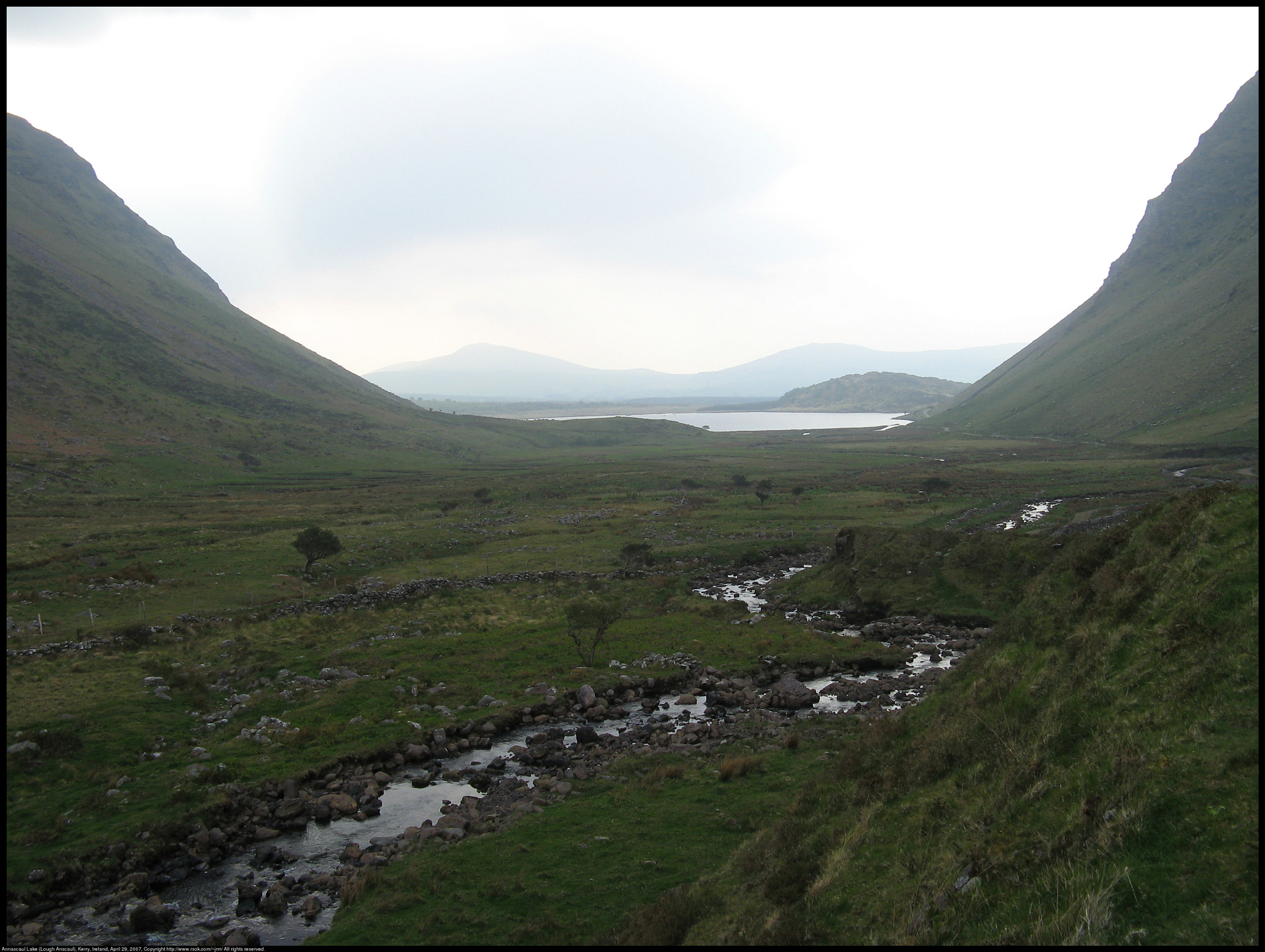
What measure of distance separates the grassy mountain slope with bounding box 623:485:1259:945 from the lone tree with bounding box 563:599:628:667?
1930cm

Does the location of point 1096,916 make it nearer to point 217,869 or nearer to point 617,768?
point 617,768

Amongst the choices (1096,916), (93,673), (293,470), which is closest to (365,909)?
(1096,916)

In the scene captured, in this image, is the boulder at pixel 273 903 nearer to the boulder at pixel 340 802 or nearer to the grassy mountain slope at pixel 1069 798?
the boulder at pixel 340 802

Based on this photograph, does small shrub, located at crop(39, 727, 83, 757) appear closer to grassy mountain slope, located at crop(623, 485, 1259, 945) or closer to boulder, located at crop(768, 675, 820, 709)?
grassy mountain slope, located at crop(623, 485, 1259, 945)

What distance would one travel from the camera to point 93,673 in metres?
32.4

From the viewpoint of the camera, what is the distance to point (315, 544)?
5784 centimetres

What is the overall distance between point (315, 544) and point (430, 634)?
2312 centimetres

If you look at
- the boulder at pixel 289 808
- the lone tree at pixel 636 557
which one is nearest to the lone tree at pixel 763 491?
the lone tree at pixel 636 557

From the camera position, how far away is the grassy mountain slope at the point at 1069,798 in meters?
9.23

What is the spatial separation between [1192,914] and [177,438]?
17749cm

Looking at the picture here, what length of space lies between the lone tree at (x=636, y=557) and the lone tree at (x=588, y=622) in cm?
2287

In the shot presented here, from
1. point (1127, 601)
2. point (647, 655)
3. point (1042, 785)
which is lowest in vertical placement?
point (647, 655)

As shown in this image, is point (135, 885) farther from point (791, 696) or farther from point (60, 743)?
point (791, 696)

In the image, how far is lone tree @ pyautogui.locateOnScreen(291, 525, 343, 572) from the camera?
57656 millimetres
